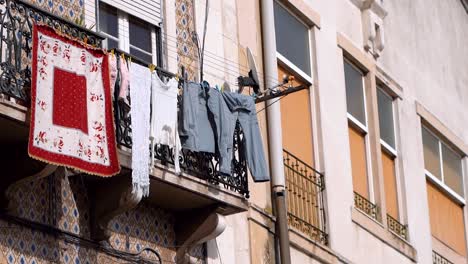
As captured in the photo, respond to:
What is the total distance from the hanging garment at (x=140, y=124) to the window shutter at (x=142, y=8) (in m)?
1.27

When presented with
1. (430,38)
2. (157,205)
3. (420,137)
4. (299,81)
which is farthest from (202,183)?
(430,38)

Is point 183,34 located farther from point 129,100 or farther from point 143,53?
point 129,100

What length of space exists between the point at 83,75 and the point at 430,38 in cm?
1188

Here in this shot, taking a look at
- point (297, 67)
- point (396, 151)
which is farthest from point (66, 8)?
point (396, 151)

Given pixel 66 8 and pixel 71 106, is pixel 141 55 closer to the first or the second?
pixel 66 8

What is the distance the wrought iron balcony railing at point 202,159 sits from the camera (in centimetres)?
1636

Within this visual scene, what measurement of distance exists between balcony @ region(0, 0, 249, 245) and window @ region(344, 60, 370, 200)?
196 inches

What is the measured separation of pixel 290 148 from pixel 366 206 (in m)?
2.31

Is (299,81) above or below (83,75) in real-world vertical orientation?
above

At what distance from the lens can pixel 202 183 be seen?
1727 centimetres

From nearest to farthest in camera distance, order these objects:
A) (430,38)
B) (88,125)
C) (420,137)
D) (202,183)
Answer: (88,125)
(202,183)
(420,137)
(430,38)

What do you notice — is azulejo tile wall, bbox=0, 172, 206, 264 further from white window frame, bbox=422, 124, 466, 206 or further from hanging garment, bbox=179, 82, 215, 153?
white window frame, bbox=422, 124, 466, 206

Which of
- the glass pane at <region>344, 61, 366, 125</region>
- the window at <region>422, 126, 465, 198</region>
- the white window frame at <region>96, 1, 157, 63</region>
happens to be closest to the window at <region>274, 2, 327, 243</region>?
the glass pane at <region>344, 61, 366, 125</region>

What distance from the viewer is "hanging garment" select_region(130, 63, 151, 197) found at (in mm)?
16188
